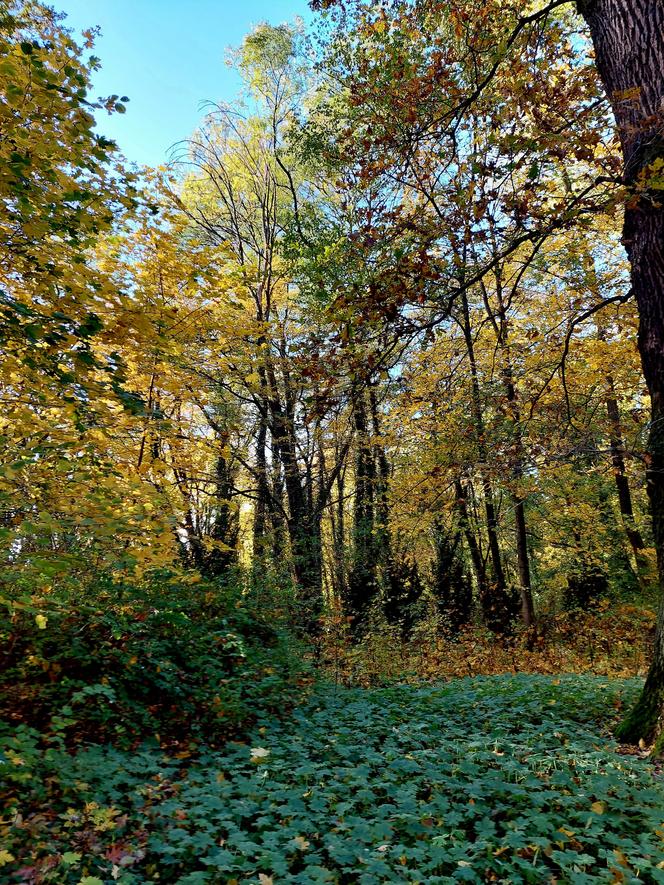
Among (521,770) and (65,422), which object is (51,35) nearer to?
(65,422)

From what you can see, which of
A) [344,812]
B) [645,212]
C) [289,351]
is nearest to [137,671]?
[344,812]

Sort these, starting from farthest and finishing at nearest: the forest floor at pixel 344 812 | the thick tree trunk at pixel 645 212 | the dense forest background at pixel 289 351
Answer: the thick tree trunk at pixel 645 212
the dense forest background at pixel 289 351
the forest floor at pixel 344 812

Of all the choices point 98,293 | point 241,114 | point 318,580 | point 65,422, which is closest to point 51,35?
point 98,293

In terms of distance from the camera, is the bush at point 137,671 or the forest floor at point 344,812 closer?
the forest floor at point 344,812

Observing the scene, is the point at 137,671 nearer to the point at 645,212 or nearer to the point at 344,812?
the point at 344,812

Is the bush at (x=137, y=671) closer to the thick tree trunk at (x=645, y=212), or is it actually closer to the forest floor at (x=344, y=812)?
the forest floor at (x=344, y=812)

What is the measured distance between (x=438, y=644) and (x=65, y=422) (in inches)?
340

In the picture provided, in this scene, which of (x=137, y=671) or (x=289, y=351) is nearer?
(x=289, y=351)

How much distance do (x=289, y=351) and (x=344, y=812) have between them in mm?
3633

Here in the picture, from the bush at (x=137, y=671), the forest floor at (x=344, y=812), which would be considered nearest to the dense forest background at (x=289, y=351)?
the bush at (x=137, y=671)

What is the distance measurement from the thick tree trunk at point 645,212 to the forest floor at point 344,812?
86cm

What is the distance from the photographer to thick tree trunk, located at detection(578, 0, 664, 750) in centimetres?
405

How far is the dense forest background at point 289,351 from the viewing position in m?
3.68

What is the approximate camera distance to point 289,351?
4676mm
